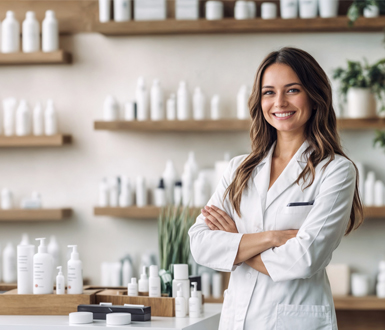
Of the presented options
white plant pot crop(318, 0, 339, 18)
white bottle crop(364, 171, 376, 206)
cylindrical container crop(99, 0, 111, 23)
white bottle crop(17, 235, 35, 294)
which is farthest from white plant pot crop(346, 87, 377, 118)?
white bottle crop(17, 235, 35, 294)

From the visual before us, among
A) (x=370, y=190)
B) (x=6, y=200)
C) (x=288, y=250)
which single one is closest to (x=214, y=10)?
(x=370, y=190)

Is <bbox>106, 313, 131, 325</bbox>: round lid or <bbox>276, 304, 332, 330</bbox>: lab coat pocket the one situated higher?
<bbox>276, 304, 332, 330</bbox>: lab coat pocket

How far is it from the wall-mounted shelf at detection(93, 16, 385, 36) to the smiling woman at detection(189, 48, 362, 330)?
1.64 metres

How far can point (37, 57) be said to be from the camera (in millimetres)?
3516

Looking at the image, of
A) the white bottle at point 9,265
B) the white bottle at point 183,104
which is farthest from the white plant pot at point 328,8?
the white bottle at point 9,265

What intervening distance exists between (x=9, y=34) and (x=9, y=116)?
0.53 metres

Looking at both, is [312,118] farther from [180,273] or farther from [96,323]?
[96,323]

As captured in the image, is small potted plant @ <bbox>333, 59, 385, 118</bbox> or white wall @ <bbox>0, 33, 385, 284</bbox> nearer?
small potted plant @ <bbox>333, 59, 385, 118</bbox>

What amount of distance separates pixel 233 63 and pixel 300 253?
7.15ft

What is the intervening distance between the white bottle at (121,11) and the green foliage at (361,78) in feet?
4.33

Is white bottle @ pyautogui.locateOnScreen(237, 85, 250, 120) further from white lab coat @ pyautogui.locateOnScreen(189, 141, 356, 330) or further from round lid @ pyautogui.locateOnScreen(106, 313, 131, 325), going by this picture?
round lid @ pyautogui.locateOnScreen(106, 313, 131, 325)

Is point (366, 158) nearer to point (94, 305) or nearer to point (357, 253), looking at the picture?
point (357, 253)

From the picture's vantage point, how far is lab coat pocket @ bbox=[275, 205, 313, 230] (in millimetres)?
1625

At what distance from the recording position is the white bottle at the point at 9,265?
11.3ft
